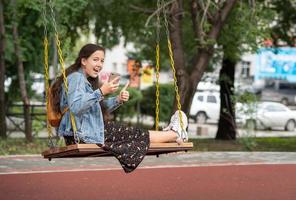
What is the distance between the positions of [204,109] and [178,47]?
795 inches

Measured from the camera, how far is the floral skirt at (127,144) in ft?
22.1

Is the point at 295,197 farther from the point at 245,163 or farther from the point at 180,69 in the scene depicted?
the point at 180,69

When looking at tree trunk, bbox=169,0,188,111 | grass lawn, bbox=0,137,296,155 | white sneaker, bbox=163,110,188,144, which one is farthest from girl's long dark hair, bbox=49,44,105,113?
tree trunk, bbox=169,0,188,111

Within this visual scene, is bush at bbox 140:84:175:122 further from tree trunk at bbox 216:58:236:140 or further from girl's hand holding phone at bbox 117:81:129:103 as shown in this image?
girl's hand holding phone at bbox 117:81:129:103

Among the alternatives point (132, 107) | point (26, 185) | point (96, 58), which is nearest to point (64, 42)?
point (26, 185)

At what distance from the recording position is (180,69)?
55.7ft

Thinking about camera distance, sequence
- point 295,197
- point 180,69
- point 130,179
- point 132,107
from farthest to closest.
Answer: point 132,107, point 180,69, point 130,179, point 295,197

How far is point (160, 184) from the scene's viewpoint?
33.3 ft

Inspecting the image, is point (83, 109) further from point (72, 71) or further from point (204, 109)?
point (204, 109)

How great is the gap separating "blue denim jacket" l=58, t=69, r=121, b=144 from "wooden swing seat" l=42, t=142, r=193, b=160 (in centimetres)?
14

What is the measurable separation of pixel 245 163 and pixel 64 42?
14.9ft

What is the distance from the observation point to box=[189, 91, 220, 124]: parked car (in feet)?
121

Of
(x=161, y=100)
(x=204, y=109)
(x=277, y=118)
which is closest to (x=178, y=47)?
(x=161, y=100)

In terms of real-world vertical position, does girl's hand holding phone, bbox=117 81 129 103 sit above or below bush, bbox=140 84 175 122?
above
